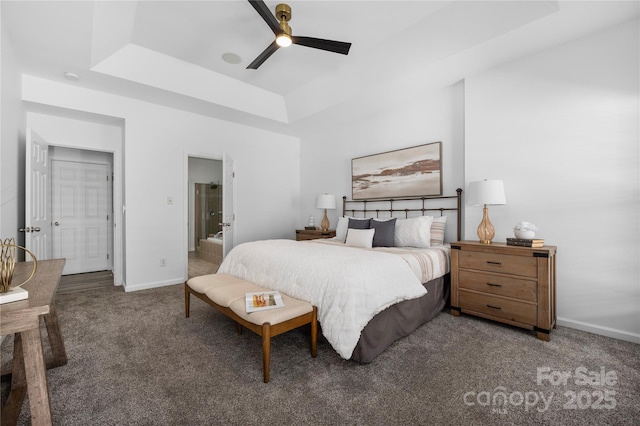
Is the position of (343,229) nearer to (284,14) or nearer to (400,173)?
(400,173)

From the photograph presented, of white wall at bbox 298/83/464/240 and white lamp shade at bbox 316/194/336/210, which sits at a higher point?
white wall at bbox 298/83/464/240

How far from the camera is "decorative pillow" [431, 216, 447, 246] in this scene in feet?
11.2

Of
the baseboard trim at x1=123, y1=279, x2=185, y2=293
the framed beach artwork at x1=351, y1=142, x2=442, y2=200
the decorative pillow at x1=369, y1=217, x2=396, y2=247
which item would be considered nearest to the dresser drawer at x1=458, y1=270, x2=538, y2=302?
the decorative pillow at x1=369, y1=217, x2=396, y2=247

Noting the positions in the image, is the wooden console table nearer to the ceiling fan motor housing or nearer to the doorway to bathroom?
the ceiling fan motor housing

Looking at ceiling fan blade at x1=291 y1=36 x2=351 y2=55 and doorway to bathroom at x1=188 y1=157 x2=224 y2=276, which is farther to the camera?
doorway to bathroom at x1=188 y1=157 x2=224 y2=276

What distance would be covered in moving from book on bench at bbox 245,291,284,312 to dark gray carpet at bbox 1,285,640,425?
1.36ft

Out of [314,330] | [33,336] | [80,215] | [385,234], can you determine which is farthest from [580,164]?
[80,215]

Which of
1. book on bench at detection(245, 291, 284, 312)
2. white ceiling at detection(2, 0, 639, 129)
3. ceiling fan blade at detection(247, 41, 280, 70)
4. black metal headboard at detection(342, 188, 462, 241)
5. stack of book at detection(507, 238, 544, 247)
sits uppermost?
white ceiling at detection(2, 0, 639, 129)

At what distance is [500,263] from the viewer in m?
2.64

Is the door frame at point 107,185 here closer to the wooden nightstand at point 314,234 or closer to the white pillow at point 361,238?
the wooden nightstand at point 314,234

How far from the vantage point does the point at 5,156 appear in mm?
2703

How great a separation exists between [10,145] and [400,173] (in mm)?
4428

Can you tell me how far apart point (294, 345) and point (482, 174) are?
8.78 ft

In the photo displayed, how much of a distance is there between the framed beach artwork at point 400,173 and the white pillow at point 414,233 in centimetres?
62
